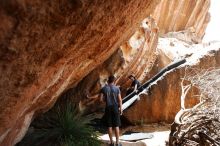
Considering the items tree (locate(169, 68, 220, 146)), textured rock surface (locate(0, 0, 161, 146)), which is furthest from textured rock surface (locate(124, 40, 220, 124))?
textured rock surface (locate(0, 0, 161, 146))

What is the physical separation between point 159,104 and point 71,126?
15.9 ft

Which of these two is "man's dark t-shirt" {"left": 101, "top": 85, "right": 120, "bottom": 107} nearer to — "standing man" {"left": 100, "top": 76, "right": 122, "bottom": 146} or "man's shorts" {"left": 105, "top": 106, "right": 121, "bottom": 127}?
"standing man" {"left": 100, "top": 76, "right": 122, "bottom": 146}

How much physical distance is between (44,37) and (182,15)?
22469 millimetres

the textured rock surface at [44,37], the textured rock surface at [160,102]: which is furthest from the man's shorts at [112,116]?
the textured rock surface at [160,102]

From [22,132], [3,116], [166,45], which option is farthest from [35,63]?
[166,45]

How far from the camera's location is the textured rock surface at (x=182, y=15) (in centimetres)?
2512

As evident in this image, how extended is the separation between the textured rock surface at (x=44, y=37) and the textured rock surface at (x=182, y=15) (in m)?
18.5

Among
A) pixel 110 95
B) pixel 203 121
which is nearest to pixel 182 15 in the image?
pixel 110 95

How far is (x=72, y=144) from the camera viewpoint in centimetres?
955

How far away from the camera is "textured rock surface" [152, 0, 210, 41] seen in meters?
25.1

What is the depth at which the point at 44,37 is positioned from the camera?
5.03m

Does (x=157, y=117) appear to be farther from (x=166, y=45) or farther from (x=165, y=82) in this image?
(x=166, y=45)

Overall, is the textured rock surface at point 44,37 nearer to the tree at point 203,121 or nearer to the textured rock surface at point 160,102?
the tree at point 203,121

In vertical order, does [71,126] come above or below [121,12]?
below
